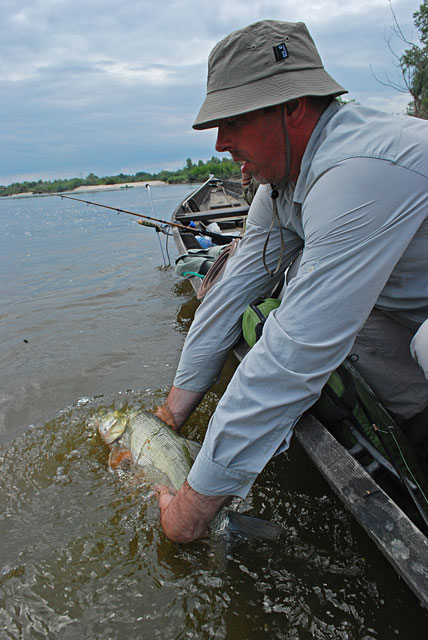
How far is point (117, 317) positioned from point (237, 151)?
214 inches

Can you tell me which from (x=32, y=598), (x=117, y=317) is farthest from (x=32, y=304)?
(x=32, y=598)

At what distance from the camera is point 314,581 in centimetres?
204

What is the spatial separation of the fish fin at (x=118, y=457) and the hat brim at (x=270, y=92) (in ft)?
6.99

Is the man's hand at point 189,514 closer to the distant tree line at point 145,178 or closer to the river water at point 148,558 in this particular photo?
the river water at point 148,558

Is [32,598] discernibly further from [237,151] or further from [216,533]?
[237,151]

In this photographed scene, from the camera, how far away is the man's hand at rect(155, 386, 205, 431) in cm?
308

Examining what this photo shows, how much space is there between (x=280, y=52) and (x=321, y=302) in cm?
103

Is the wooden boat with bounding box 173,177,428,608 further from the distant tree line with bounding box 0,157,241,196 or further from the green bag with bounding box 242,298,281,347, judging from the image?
the distant tree line with bounding box 0,157,241,196

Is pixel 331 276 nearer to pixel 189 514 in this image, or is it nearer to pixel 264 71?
pixel 264 71

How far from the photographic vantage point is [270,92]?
1720mm

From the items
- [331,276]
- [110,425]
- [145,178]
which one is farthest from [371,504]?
[145,178]

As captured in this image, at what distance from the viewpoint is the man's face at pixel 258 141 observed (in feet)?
5.93

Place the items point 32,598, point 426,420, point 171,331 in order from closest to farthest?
1. point 32,598
2. point 426,420
3. point 171,331

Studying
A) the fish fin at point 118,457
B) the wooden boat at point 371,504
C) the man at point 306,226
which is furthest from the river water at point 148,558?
the wooden boat at point 371,504
